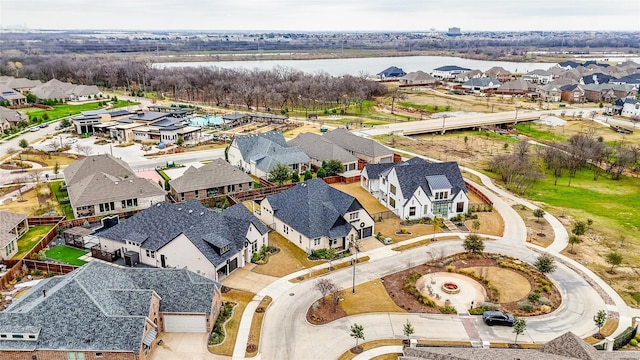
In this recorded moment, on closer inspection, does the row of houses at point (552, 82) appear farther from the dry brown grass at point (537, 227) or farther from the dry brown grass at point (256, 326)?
the dry brown grass at point (256, 326)

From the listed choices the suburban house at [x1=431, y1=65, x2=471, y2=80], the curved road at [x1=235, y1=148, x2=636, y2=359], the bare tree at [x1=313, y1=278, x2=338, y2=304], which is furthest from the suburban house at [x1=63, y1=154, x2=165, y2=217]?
the suburban house at [x1=431, y1=65, x2=471, y2=80]

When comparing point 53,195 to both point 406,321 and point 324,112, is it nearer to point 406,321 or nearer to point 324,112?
point 406,321

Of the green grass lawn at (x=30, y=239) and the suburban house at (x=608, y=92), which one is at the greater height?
the suburban house at (x=608, y=92)

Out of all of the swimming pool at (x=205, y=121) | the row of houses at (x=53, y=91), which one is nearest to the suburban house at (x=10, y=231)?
the swimming pool at (x=205, y=121)

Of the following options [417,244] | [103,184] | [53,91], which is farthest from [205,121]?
[417,244]

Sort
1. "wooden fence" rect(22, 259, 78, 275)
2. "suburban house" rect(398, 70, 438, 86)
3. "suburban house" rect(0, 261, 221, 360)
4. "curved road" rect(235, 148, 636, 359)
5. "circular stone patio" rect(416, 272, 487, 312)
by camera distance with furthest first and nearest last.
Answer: "suburban house" rect(398, 70, 438, 86) → "wooden fence" rect(22, 259, 78, 275) → "circular stone patio" rect(416, 272, 487, 312) → "curved road" rect(235, 148, 636, 359) → "suburban house" rect(0, 261, 221, 360)

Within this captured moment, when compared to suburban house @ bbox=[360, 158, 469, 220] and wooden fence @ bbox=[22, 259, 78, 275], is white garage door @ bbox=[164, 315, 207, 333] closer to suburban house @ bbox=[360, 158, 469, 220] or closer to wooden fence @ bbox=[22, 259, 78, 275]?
wooden fence @ bbox=[22, 259, 78, 275]
